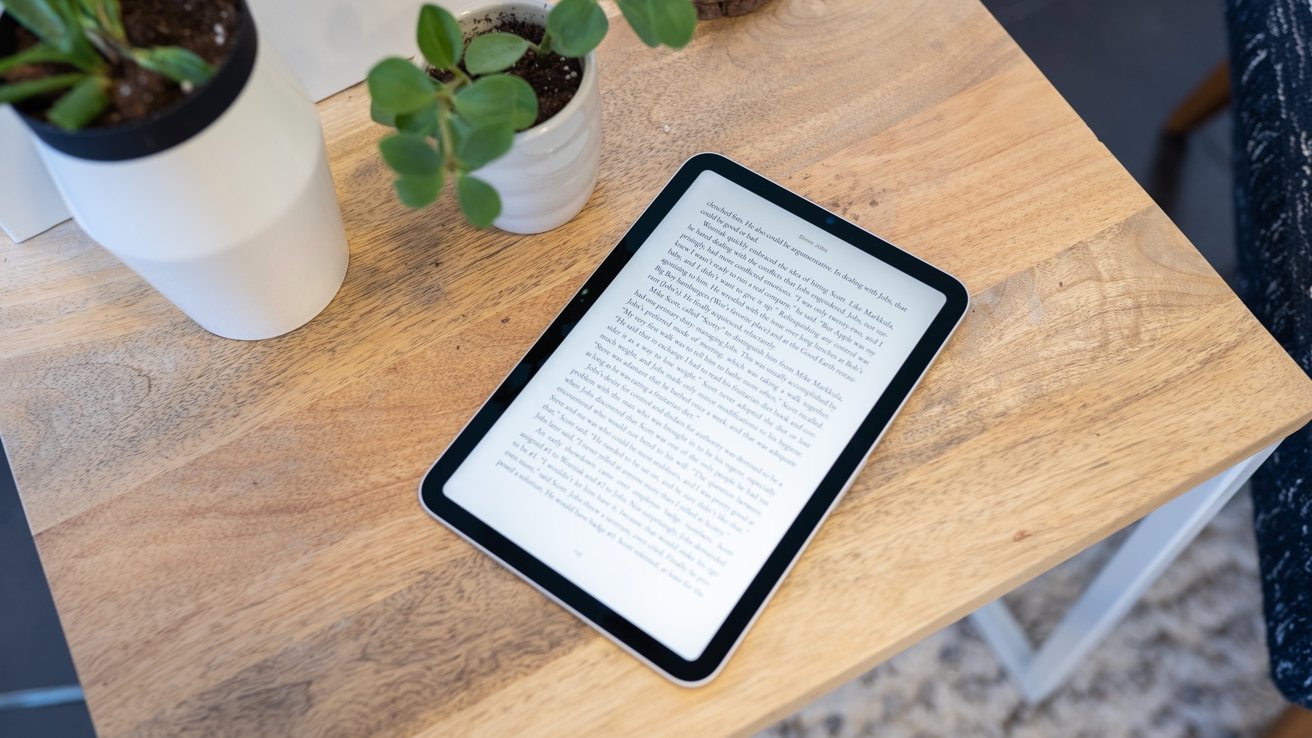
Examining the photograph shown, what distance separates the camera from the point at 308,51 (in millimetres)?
598

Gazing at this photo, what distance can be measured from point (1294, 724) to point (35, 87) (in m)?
1.01

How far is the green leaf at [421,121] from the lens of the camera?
46cm

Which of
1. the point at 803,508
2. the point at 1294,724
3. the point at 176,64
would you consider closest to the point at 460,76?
the point at 176,64

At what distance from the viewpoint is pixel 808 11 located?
0.66m

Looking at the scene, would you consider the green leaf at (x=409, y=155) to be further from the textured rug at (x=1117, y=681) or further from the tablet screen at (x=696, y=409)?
the textured rug at (x=1117, y=681)

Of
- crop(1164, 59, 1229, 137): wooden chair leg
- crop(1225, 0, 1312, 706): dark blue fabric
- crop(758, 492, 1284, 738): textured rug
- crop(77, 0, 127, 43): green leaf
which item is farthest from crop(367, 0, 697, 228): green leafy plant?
crop(1164, 59, 1229, 137): wooden chair leg

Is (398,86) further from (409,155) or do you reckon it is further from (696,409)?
(696,409)

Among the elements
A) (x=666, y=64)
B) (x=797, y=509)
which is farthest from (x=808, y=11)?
(x=797, y=509)

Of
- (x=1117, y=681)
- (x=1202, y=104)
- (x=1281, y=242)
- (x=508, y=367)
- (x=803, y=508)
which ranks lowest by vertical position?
(x=1117, y=681)

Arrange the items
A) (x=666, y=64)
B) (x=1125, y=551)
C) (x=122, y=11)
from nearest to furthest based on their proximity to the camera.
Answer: (x=122, y=11) → (x=666, y=64) → (x=1125, y=551)

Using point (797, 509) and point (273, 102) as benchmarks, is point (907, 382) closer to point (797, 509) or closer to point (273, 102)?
point (797, 509)

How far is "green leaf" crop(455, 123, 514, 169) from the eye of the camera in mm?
441

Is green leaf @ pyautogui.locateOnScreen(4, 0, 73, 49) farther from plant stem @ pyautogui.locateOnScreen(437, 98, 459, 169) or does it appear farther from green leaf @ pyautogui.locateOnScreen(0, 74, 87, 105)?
plant stem @ pyautogui.locateOnScreen(437, 98, 459, 169)

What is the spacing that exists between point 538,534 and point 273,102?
0.25 metres
